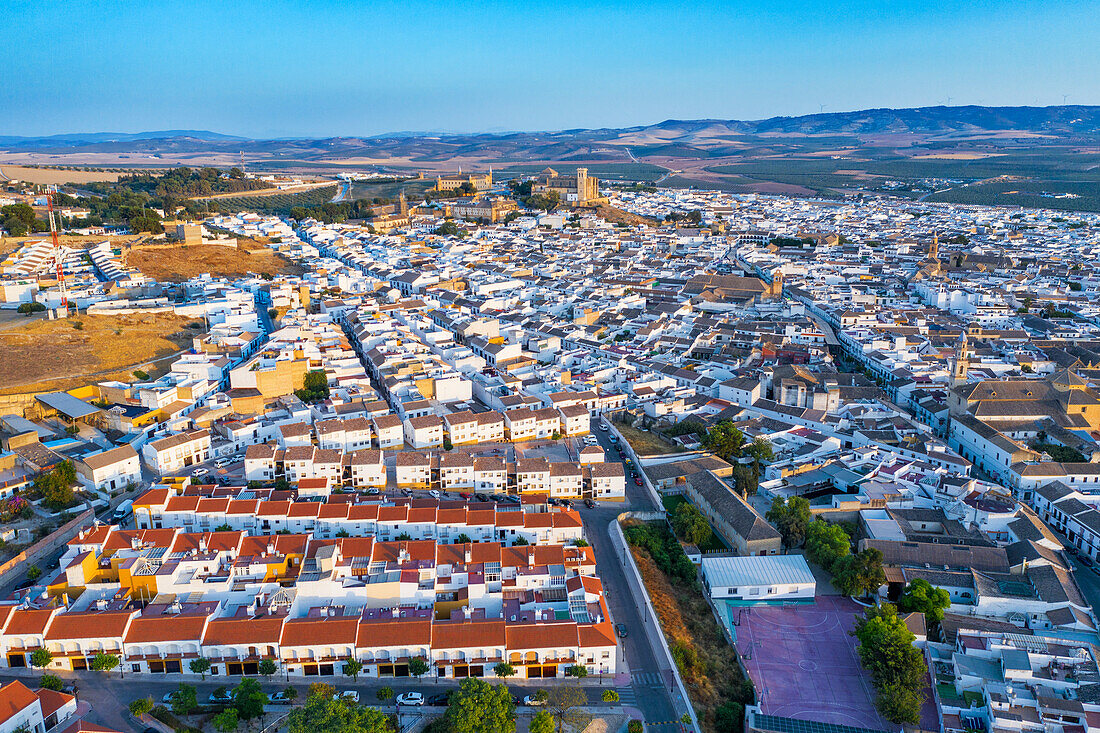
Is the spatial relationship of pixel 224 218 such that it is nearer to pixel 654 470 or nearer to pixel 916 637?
pixel 654 470

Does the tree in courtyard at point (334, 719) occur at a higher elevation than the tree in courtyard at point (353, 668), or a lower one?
higher

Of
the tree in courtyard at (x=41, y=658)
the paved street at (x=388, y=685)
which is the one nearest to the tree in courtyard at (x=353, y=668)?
the paved street at (x=388, y=685)

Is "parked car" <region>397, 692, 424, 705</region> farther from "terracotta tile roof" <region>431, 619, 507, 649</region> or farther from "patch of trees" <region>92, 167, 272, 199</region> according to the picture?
"patch of trees" <region>92, 167, 272, 199</region>

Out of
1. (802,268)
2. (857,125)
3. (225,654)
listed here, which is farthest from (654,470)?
(857,125)

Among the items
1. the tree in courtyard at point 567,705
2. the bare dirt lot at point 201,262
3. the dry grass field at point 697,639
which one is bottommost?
the dry grass field at point 697,639

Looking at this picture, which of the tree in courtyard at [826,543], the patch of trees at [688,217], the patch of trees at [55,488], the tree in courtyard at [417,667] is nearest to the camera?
the tree in courtyard at [417,667]

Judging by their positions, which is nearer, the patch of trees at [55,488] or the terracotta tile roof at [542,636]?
the terracotta tile roof at [542,636]

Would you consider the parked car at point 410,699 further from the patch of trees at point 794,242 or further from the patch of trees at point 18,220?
the patch of trees at point 794,242
